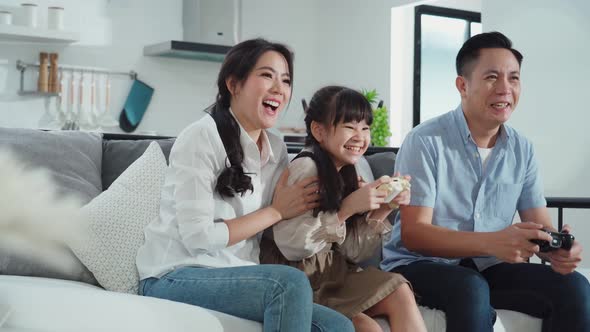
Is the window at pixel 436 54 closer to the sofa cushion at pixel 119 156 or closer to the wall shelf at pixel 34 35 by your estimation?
the wall shelf at pixel 34 35

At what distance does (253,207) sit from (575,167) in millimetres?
3570

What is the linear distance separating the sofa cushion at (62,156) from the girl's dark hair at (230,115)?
42 centimetres

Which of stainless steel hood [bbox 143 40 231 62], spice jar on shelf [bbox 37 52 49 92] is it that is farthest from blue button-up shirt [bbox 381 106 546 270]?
spice jar on shelf [bbox 37 52 49 92]

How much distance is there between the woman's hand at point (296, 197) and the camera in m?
1.74

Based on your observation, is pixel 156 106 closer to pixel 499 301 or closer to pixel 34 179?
pixel 499 301

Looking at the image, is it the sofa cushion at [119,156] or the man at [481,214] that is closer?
the man at [481,214]

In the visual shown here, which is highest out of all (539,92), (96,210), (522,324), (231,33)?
(231,33)

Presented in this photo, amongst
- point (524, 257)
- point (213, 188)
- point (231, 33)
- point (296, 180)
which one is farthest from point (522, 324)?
point (231, 33)

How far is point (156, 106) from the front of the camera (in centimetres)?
573

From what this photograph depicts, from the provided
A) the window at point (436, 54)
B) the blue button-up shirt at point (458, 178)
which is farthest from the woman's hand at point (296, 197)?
the window at point (436, 54)

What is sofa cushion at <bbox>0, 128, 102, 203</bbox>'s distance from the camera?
195 cm

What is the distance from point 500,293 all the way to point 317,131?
69 centimetres

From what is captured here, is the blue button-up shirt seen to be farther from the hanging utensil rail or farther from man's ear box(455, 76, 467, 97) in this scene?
the hanging utensil rail

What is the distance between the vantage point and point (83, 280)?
1.85 m
